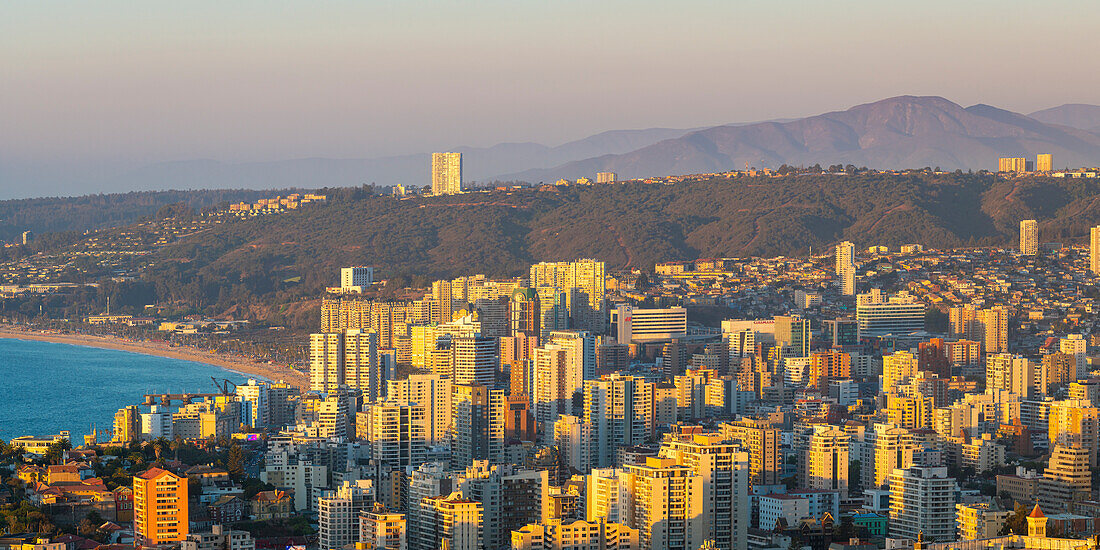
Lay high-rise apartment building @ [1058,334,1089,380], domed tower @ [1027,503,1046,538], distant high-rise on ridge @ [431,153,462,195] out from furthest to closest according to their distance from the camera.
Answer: distant high-rise on ridge @ [431,153,462,195] < high-rise apartment building @ [1058,334,1089,380] < domed tower @ [1027,503,1046,538]

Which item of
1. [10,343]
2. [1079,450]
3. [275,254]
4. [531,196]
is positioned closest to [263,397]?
[1079,450]

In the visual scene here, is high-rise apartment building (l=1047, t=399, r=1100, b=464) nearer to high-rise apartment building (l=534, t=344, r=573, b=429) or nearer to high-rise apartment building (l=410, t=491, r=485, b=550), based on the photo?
high-rise apartment building (l=534, t=344, r=573, b=429)

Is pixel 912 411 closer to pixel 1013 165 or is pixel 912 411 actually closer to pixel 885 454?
pixel 885 454

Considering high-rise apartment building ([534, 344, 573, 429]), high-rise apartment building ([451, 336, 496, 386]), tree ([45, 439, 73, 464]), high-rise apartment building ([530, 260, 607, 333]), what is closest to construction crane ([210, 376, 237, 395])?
high-rise apartment building ([451, 336, 496, 386])

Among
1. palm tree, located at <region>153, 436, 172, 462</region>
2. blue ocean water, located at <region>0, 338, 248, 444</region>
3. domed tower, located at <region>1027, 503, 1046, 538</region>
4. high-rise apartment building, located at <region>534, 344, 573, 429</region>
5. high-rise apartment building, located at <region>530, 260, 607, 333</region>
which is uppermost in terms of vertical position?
high-rise apartment building, located at <region>530, 260, 607, 333</region>

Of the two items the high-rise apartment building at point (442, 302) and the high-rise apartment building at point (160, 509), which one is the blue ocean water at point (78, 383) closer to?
the high-rise apartment building at point (442, 302)

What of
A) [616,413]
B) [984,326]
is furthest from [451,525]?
[984,326]

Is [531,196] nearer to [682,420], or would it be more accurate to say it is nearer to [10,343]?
[10,343]
